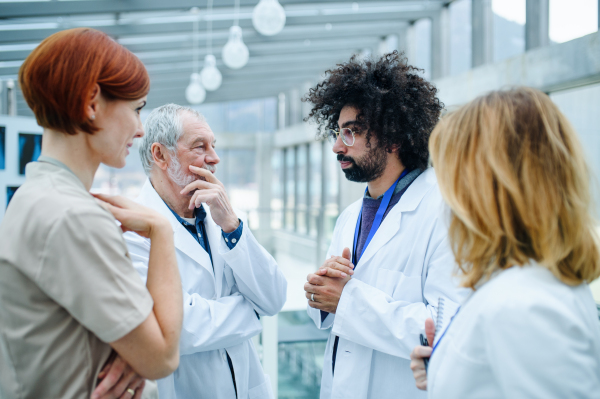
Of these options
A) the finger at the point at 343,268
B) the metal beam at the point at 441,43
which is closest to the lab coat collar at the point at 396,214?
the finger at the point at 343,268

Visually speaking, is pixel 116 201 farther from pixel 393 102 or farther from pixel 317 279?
pixel 393 102

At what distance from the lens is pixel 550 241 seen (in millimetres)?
942

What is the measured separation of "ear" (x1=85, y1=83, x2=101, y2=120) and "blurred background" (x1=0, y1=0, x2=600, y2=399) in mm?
1019

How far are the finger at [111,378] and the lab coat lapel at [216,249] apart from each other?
2.90ft

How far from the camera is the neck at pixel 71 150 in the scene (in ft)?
3.29

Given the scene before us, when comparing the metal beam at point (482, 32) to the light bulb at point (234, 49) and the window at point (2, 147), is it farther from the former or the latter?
the window at point (2, 147)

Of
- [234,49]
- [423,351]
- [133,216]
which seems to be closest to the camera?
[133,216]

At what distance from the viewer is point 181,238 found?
1.83 m

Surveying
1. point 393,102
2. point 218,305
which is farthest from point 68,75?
point 393,102

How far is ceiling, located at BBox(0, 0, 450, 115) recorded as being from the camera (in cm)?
615

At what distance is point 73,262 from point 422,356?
911 millimetres

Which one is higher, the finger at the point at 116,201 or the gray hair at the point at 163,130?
the gray hair at the point at 163,130

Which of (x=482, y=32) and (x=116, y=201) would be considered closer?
(x=116, y=201)

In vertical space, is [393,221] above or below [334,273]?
above
